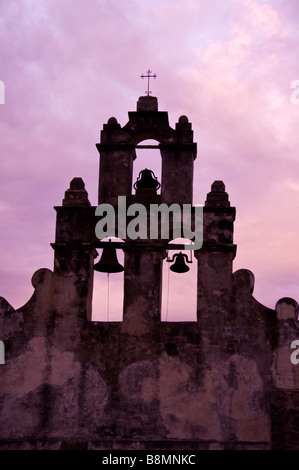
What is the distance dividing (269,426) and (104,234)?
4.34m

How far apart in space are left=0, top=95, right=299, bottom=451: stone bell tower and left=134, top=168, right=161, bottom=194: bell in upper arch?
268 millimetres

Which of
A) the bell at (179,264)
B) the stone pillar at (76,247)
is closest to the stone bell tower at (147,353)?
the stone pillar at (76,247)

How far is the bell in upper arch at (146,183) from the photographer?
49.0 ft

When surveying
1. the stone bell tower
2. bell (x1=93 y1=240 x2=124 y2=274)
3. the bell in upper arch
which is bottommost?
the stone bell tower

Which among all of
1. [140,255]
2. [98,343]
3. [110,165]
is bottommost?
[98,343]

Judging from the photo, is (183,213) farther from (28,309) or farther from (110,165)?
(28,309)

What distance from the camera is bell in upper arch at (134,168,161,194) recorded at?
588 inches

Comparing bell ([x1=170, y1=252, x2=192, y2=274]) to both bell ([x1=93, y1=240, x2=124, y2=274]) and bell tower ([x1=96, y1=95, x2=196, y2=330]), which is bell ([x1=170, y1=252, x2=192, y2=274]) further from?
bell ([x1=93, y1=240, x2=124, y2=274])

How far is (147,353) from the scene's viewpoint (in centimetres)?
1373

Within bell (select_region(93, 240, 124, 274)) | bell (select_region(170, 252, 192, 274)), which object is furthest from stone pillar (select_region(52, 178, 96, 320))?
bell (select_region(170, 252, 192, 274))

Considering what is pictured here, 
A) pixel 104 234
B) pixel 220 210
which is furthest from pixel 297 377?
pixel 104 234

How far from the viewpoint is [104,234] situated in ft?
47.7

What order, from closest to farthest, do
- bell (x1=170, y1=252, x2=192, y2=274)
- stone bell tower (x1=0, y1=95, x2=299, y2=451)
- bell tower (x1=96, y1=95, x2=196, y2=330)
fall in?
stone bell tower (x1=0, y1=95, x2=299, y2=451)
bell tower (x1=96, y1=95, x2=196, y2=330)
bell (x1=170, y1=252, x2=192, y2=274)

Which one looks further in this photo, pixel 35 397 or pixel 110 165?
pixel 110 165
